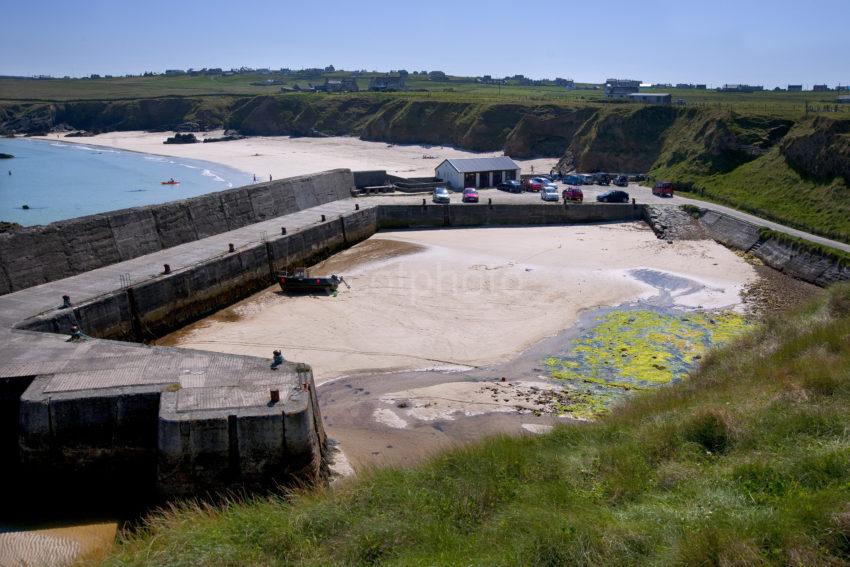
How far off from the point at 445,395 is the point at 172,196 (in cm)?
3664

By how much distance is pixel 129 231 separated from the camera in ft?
80.2

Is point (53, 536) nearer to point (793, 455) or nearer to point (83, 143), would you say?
point (793, 455)

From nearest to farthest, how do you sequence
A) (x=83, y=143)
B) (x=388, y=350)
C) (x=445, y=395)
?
(x=445, y=395) → (x=388, y=350) → (x=83, y=143)

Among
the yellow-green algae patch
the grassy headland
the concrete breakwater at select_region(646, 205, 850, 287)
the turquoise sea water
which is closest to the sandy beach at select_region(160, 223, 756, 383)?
the concrete breakwater at select_region(646, 205, 850, 287)

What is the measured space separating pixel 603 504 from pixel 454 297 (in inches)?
620

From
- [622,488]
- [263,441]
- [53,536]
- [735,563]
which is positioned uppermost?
[735,563]

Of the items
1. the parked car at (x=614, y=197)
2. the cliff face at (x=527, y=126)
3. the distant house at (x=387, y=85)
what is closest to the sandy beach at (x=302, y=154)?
the cliff face at (x=527, y=126)

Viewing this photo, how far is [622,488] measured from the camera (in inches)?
360

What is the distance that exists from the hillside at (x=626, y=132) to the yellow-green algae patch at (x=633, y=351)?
37.5 ft

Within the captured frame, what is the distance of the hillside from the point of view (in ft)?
111

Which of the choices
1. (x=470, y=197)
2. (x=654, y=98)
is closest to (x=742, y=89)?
(x=654, y=98)

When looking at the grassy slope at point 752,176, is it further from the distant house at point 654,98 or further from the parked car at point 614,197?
the distant house at point 654,98

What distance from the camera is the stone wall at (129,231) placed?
805 inches

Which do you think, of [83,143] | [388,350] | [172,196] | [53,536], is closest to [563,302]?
[388,350]
